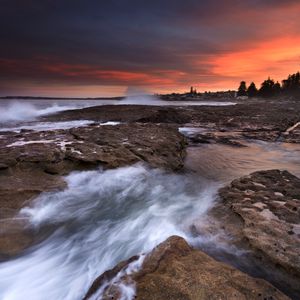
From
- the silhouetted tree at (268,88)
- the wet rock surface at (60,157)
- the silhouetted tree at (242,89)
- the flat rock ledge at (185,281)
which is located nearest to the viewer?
the flat rock ledge at (185,281)

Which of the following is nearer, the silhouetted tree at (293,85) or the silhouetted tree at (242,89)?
the silhouetted tree at (293,85)

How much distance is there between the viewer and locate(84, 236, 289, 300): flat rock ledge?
2.66 m

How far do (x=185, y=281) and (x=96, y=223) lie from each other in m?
2.59

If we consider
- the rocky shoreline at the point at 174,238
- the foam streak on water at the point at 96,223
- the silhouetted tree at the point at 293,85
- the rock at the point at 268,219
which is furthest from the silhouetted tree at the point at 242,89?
the rock at the point at 268,219

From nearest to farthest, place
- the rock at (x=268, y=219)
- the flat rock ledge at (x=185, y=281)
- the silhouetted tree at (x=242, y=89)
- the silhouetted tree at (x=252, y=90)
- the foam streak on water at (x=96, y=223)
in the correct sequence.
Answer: the flat rock ledge at (x=185, y=281) < the rock at (x=268, y=219) < the foam streak on water at (x=96, y=223) < the silhouetted tree at (x=252, y=90) < the silhouetted tree at (x=242, y=89)

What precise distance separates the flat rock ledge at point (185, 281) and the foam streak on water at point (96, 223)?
85cm

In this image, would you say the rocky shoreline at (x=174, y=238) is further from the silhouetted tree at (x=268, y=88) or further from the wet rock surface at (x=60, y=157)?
the silhouetted tree at (x=268, y=88)

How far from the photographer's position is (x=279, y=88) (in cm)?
8875

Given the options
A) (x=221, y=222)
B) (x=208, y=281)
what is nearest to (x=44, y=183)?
(x=221, y=222)

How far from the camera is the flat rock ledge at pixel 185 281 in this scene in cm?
266

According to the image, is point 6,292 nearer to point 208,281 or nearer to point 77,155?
point 208,281

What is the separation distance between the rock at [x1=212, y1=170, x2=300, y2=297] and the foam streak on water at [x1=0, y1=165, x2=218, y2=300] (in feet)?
2.00

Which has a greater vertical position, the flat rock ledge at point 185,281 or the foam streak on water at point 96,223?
the flat rock ledge at point 185,281

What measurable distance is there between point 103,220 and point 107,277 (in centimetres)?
205
